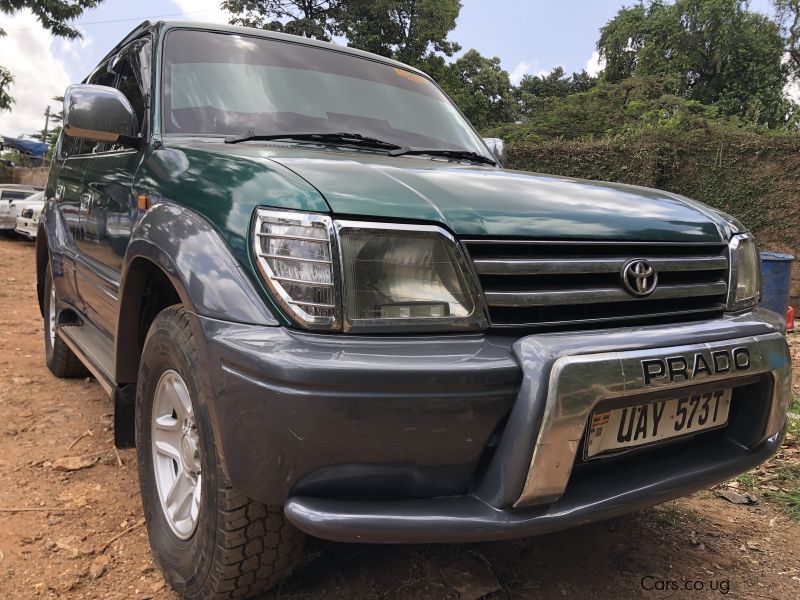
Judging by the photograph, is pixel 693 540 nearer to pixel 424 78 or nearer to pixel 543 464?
pixel 543 464

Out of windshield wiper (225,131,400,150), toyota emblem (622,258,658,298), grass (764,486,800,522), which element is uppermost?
windshield wiper (225,131,400,150)

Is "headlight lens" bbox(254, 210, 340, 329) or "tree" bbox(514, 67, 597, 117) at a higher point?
"tree" bbox(514, 67, 597, 117)

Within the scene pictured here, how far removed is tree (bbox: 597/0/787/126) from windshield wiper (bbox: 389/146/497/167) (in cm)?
2001

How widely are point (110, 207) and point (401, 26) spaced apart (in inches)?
815

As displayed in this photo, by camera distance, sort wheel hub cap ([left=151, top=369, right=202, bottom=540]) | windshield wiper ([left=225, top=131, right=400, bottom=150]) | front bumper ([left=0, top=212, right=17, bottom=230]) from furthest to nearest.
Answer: front bumper ([left=0, top=212, right=17, bottom=230]), windshield wiper ([left=225, top=131, right=400, bottom=150]), wheel hub cap ([left=151, top=369, right=202, bottom=540])

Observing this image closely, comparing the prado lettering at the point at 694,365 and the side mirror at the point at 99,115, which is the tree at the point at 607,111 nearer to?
the side mirror at the point at 99,115

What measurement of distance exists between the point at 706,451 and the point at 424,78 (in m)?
2.37

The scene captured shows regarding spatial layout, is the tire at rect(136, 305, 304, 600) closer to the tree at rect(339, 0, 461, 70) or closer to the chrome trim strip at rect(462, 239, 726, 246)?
the chrome trim strip at rect(462, 239, 726, 246)

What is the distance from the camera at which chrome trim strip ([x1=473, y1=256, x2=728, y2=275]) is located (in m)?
1.54

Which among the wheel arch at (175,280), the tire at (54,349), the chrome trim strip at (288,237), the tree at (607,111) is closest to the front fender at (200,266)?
the wheel arch at (175,280)

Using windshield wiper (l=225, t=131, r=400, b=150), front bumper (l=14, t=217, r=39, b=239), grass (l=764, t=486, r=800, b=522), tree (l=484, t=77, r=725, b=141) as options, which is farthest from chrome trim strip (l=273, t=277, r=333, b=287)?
front bumper (l=14, t=217, r=39, b=239)

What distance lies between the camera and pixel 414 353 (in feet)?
4.58

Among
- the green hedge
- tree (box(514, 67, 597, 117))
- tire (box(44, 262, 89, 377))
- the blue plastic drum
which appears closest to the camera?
tire (box(44, 262, 89, 377))

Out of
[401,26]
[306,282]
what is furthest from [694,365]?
[401,26]
